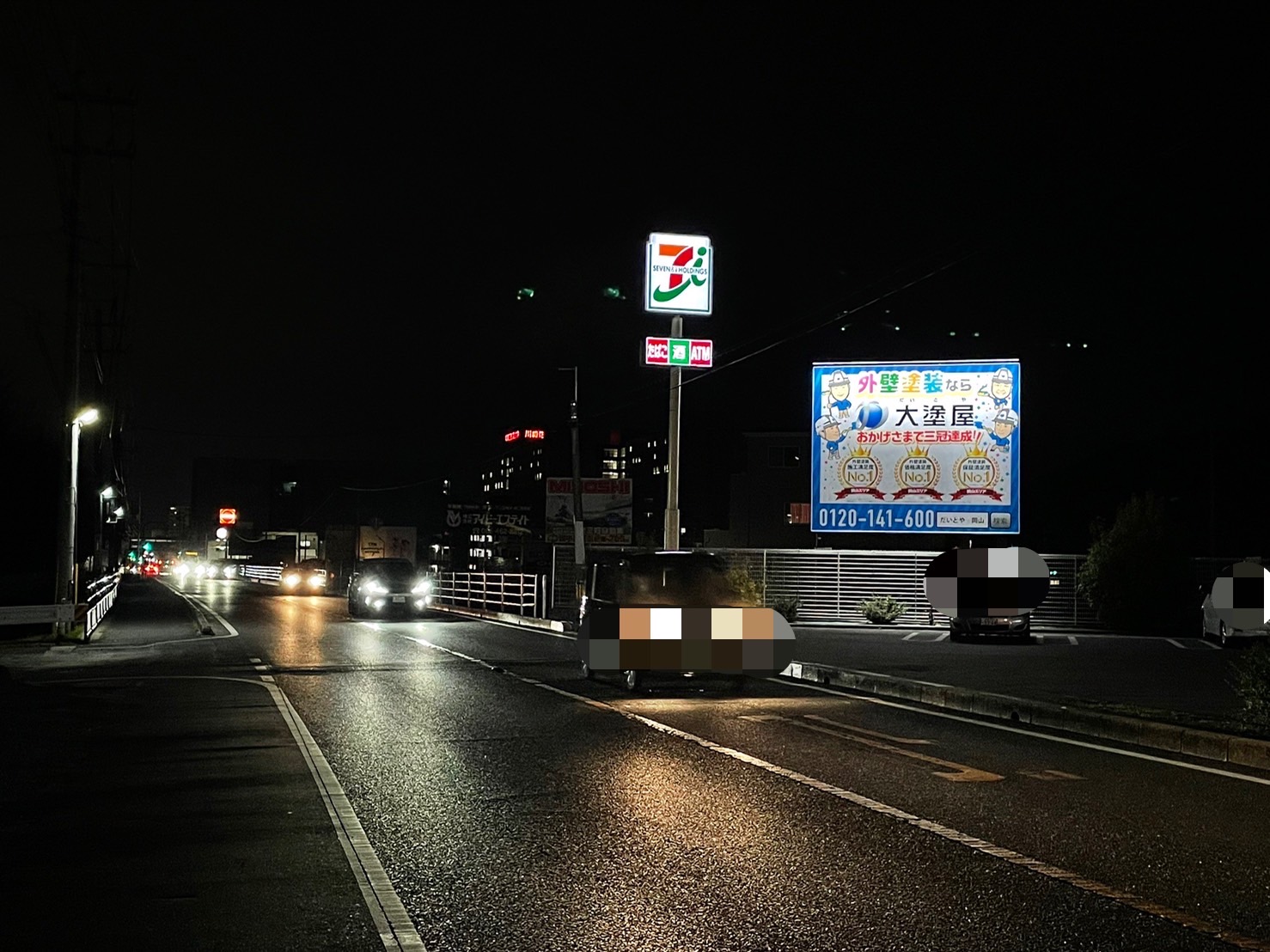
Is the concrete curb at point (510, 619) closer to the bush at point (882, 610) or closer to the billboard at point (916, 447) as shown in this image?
the billboard at point (916, 447)

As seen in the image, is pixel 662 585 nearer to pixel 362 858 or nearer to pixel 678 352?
pixel 362 858

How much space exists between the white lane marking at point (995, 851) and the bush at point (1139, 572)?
21417mm

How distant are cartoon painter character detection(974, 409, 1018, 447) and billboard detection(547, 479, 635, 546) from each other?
63.7 feet

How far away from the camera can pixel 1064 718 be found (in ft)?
43.4

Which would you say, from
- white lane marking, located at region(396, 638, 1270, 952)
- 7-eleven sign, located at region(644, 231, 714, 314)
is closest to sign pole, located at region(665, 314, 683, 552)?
7-eleven sign, located at region(644, 231, 714, 314)

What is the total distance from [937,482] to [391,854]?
85.5 feet

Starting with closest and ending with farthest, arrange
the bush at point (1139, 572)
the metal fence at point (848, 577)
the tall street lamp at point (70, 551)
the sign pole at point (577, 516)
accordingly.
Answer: the tall street lamp at point (70, 551)
the bush at point (1139, 572)
the metal fence at point (848, 577)
the sign pole at point (577, 516)

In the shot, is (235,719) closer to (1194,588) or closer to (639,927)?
(639,927)

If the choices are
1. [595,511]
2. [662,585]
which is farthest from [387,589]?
[662,585]

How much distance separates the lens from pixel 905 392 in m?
31.8

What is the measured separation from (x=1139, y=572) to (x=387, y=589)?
762 inches

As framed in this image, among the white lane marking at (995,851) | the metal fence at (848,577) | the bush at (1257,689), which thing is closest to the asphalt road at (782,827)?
the white lane marking at (995,851)

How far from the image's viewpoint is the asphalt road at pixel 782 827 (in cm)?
583

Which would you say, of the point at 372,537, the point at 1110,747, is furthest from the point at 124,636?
the point at 372,537
